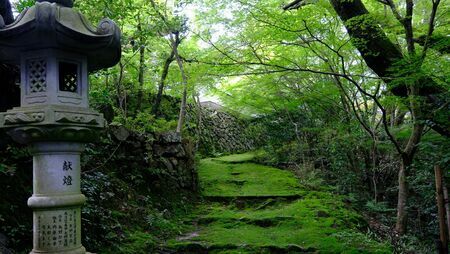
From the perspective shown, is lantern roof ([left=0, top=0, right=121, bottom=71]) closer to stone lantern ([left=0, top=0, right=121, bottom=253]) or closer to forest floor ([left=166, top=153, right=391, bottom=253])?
stone lantern ([left=0, top=0, right=121, bottom=253])

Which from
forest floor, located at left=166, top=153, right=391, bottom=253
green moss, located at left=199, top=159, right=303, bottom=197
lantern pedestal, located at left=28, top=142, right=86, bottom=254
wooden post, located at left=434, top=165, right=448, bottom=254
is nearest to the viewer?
lantern pedestal, located at left=28, top=142, right=86, bottom=254

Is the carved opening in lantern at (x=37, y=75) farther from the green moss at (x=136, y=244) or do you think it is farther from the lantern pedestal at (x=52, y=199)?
the green moss at (x=136, y=244)

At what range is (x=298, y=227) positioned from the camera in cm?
779

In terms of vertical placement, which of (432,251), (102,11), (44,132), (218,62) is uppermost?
(102,11)

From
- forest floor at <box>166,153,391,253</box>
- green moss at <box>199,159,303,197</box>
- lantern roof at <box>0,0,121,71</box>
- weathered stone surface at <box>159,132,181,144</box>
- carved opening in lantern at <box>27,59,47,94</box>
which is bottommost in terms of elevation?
forest floor at <box>166,153,391,253</box>

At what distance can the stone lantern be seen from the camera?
3080 millimetres

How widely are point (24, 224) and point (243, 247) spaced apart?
369 cm

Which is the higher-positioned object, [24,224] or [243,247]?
A: [24,224]

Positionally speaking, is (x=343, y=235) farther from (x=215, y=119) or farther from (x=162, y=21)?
(x=215, y=119)

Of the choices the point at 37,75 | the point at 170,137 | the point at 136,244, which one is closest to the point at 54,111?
the point at 37,75

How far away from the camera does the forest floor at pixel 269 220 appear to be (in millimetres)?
6527

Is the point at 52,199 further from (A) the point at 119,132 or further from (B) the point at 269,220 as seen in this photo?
(B) the point at 269,220

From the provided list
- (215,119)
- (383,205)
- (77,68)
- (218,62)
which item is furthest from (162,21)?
(215,119)

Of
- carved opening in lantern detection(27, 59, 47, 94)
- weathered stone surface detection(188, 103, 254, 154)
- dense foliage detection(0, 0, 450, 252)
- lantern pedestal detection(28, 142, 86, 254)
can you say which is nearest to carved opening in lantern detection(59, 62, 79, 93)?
carved opening in lantern detection(27, 59, 47, 94)
